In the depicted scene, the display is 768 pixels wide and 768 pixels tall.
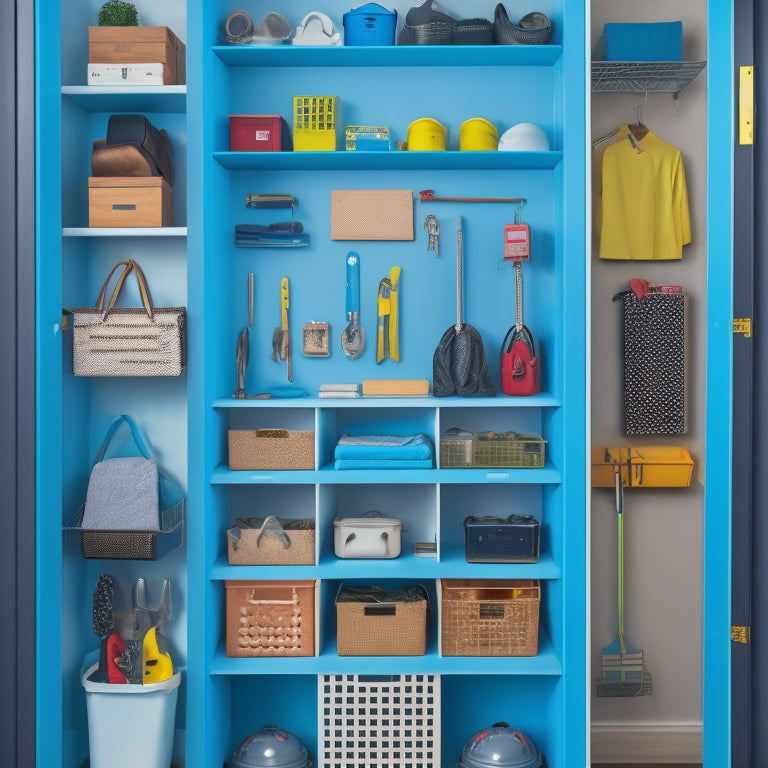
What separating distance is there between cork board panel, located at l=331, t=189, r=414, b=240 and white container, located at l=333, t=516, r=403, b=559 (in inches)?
39.4

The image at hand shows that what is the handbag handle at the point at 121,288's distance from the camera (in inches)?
108

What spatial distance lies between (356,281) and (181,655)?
1.48 meters

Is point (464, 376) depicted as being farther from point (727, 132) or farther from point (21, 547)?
point (21, 547)

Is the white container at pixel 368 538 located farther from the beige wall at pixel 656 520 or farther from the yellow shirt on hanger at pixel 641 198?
the yellow shirt on hanger at pixel 641 198

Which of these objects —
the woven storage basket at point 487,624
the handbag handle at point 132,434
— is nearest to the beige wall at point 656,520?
the woven storage basket at point 487,624

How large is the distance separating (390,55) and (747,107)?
1163 mm

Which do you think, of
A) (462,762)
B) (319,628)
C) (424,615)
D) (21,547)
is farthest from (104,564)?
(462,762)

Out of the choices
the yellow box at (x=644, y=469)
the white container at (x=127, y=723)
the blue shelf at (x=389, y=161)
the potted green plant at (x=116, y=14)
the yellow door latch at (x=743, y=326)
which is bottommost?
the white container at (x=127, y=723)

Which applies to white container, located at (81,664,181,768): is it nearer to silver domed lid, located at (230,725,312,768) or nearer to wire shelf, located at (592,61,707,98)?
silver domed lid, located at (230,725,312,768)

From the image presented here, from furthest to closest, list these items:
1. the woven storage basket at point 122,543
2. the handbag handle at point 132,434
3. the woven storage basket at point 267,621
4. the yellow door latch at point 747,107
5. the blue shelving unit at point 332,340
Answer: the handbag handle at point 132,434
the woven storage basket at point 267,621
the woven storage basket at point 122,543
the blue shelving unit at point 332,340
the yellow door latch at point 747,107

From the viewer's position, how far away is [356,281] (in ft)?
10.0

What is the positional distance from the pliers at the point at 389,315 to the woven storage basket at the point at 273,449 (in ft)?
1.47

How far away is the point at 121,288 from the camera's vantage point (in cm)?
300

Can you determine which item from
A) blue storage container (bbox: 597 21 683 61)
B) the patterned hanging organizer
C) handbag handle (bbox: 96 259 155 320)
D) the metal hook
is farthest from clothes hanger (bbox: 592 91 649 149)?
handbag handle (bbox: 96 259 155 320)
